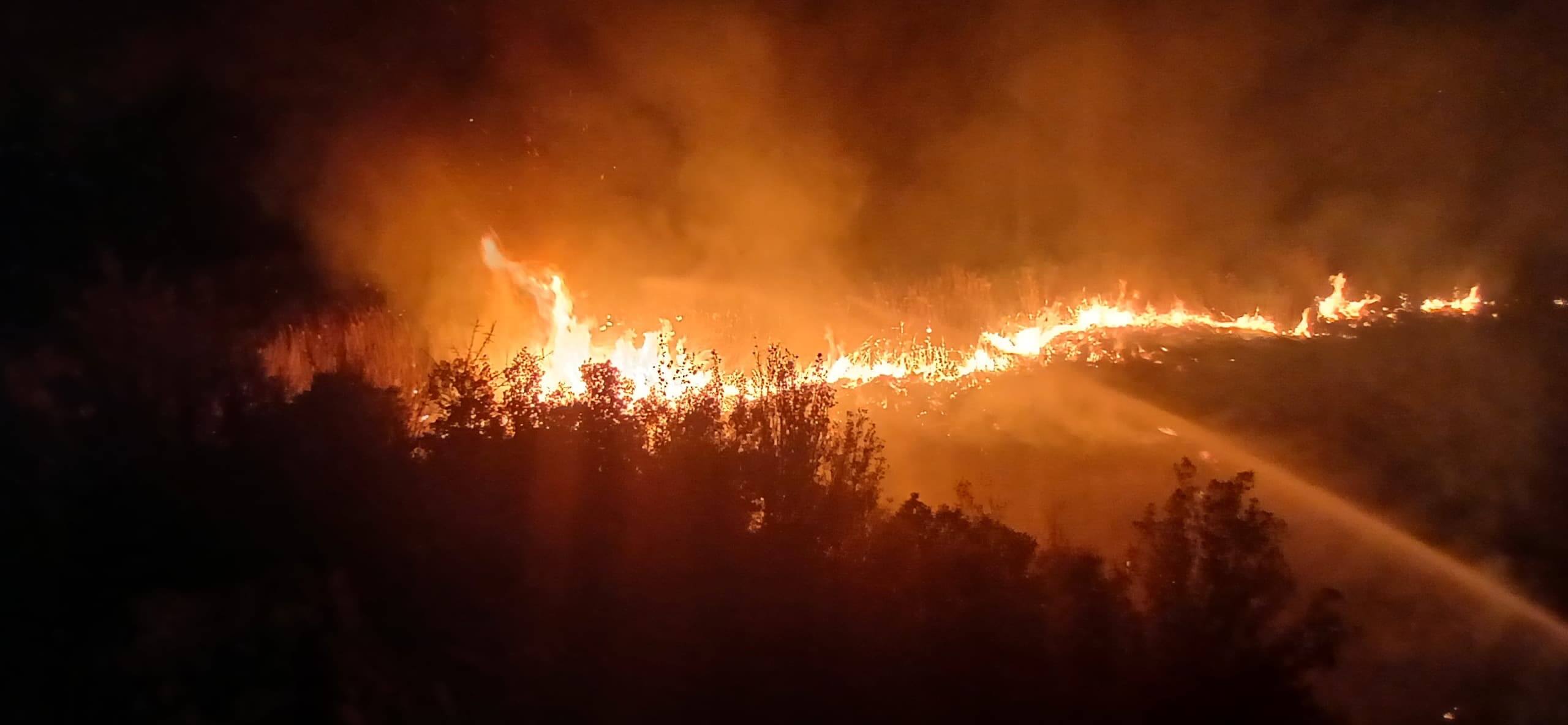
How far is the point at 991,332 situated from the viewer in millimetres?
31312

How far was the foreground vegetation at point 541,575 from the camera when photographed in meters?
10.2

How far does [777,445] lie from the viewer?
16.0 metres

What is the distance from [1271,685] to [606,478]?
31.2ft

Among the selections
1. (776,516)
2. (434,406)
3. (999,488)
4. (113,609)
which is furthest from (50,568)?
(999,488)

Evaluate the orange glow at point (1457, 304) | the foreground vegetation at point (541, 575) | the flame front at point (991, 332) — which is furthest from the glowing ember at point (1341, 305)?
the foreground vegetation at point (541, 575)

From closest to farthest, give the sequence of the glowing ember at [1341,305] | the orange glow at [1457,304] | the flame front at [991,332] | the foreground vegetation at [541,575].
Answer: the foreground vegetation at [541,575] → the flame front at [991,332] → the orange glow at [1457,304] → the glowing ember at [1341,305]

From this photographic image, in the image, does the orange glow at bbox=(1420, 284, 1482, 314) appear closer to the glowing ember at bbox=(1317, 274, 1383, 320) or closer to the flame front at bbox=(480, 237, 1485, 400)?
the flame front at bbox=(480, 237, 1485, 400)

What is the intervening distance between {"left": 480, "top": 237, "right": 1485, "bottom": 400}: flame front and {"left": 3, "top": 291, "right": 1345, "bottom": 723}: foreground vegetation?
20.4ft

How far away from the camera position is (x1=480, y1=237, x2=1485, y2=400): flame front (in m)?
23.5

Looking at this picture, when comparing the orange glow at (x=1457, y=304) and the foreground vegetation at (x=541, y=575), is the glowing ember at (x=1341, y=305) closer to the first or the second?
the orange glow at (x=1457, y=304)

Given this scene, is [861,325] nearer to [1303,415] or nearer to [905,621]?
[1303,415]

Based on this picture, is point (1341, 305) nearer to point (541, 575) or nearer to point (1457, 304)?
point (1457, 304)

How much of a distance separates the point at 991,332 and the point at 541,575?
2106 cm

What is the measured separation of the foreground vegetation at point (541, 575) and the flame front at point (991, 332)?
6214 millimetres
